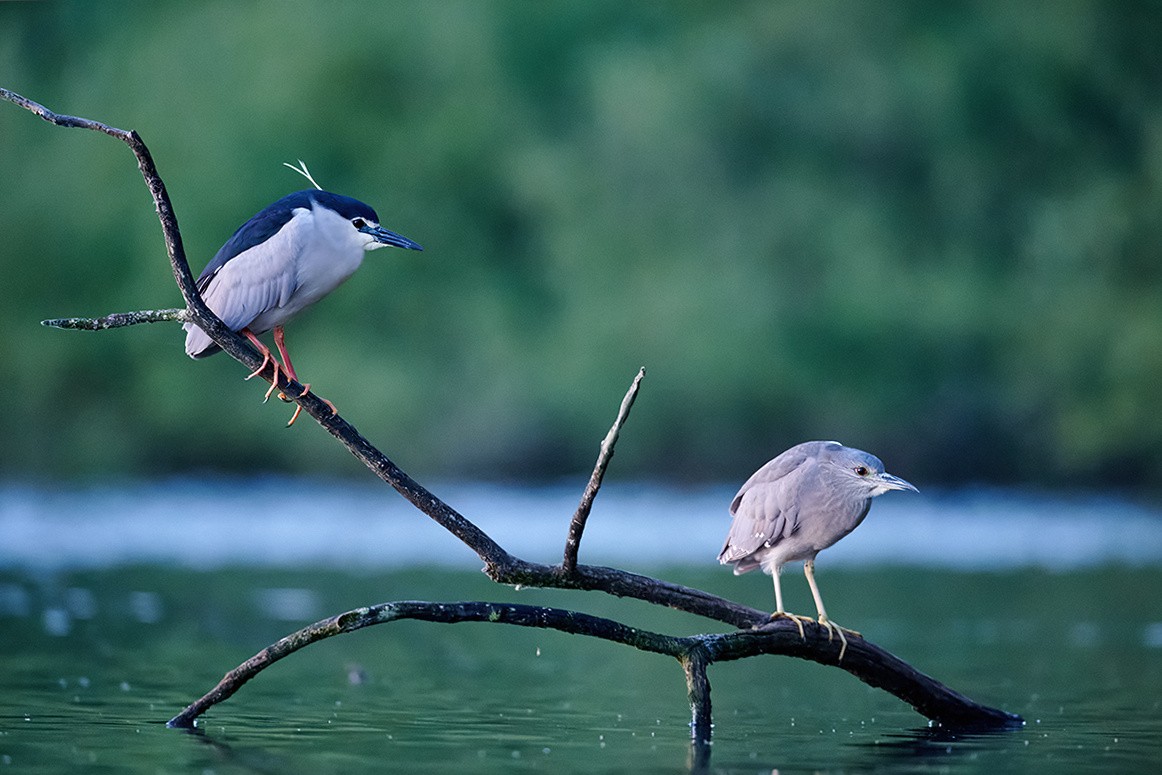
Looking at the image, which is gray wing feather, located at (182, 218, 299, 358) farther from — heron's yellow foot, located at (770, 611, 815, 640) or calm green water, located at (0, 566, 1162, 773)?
heron's yellow foot, located at (770, 611, 815, 640)

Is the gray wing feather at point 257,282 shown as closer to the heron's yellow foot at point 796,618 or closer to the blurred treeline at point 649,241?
the heron's yellow foot at point 796,618

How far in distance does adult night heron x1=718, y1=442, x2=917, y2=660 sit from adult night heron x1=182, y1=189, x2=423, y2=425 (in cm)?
194

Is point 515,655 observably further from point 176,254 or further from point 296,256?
point 176,254

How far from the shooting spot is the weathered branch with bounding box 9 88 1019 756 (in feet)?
22.7

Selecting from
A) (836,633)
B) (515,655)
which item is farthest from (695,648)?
(515,655)

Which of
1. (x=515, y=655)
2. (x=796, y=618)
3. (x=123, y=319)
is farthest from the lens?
(x=515, y=655)

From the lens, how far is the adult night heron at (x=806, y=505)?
788 centimetres

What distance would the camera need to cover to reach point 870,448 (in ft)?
99.5

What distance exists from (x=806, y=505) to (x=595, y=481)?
4.62 feet

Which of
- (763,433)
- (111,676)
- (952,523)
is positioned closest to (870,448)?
(763,433)

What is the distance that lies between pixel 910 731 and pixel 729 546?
1.22 metres

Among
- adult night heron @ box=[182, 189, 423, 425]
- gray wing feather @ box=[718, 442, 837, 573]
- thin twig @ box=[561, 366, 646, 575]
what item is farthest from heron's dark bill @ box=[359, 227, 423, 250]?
gray wing feather @ box=[718, 442, 837, 573]

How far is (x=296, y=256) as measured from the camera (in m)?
7.86

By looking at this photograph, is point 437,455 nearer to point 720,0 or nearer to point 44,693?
point 720,0
